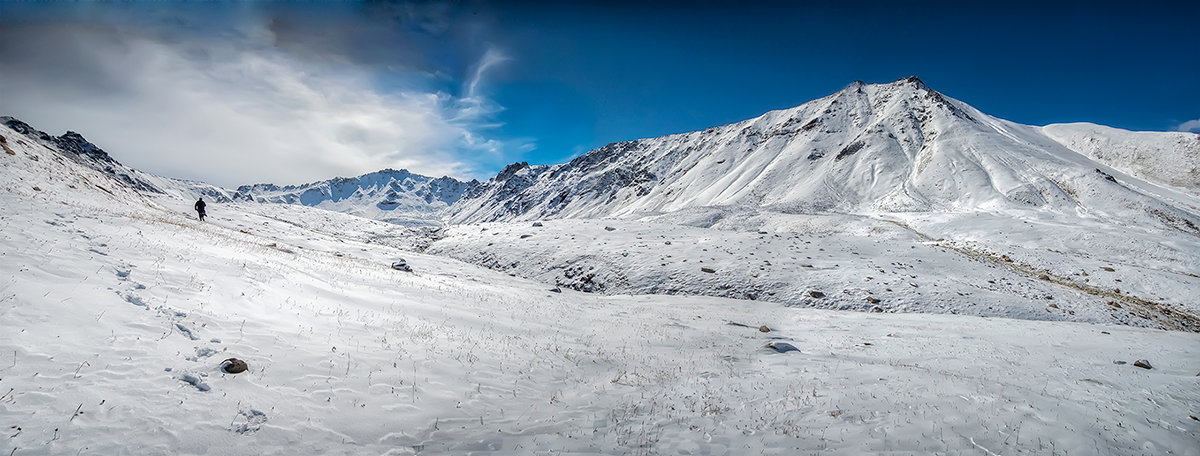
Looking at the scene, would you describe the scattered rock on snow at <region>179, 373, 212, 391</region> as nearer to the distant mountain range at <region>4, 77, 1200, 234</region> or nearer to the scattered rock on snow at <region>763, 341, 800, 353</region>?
the scattered rock on snow at <region>763, 341, 800, 353</region>

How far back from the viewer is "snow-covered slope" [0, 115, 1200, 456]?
6410 mm

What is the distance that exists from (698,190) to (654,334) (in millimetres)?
102109

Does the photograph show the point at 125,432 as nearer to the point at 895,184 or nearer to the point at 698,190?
the point at 895,184

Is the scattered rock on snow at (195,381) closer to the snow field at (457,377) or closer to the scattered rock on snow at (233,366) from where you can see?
the snow field at (457,377)

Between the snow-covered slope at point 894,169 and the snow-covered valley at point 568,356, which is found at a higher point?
the snow-covered slope at point 894,169

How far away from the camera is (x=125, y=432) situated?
18.3 ft

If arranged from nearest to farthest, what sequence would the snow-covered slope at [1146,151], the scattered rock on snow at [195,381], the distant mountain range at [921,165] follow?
the scattered rock on snow at [195,381]
the distant mountain range at [921,165]
the snow-covered slope at [1146,151]

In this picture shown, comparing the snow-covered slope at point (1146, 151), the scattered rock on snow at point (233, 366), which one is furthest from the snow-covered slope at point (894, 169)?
the scattered rock on snow at point (233, 366)

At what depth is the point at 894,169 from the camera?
8350cm

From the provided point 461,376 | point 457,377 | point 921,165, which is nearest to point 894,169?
point 921,165

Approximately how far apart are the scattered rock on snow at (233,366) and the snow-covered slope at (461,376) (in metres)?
0.16

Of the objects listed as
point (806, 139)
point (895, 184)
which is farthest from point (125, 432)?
point (806, 139)

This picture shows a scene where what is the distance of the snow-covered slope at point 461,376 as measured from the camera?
6410 mm

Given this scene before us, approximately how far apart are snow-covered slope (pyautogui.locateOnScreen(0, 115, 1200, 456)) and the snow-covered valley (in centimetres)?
5
